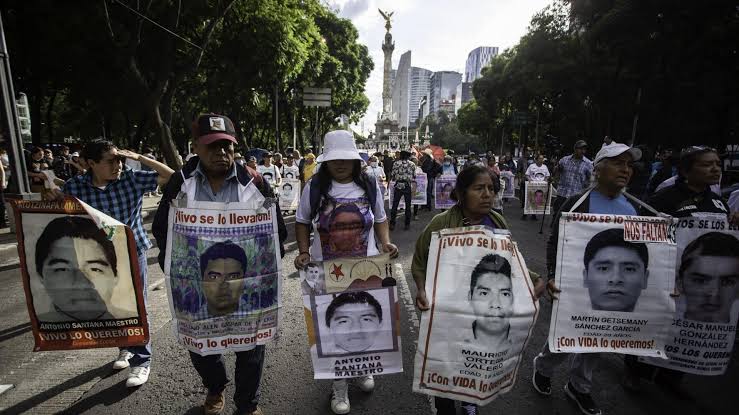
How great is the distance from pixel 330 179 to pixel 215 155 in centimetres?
79

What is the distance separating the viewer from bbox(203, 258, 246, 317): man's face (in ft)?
7.90

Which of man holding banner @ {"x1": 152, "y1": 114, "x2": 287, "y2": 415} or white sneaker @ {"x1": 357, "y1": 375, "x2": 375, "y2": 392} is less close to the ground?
man holding banner @ {"x1": 152, "y1": 114, "x2": 287, "y2": 415}

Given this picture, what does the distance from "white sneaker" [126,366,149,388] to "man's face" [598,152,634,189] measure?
11.8ft

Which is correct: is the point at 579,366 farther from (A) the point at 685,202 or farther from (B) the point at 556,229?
(A) the point at 685,202

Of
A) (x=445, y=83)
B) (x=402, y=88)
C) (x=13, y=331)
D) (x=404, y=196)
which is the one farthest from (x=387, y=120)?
(x=445, y=83)

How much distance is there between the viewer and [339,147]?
285 centimetres

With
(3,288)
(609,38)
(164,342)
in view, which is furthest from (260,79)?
(609,38)

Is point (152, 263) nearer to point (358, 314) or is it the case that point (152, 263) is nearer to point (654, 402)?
point (358, 314)

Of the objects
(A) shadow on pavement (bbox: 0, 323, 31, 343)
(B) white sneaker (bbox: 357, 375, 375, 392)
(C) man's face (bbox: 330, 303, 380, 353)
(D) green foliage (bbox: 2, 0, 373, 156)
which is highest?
(D) green foliage (bbox: 2, 0, 373, 156)

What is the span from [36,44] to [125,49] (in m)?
3.03

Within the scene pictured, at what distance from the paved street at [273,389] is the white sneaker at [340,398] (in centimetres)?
9

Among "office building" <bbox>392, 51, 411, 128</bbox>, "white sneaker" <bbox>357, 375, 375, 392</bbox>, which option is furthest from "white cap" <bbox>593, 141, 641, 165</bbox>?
"office building" <bbox>392, 51, 411, 128</bbox>

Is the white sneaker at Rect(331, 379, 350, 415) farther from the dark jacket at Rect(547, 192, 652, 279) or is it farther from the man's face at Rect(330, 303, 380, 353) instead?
the dark jacket at Rect(547, 192, 652, 279)

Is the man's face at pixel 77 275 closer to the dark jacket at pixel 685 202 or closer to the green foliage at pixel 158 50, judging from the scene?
the dark jacket at pixel 685 202
